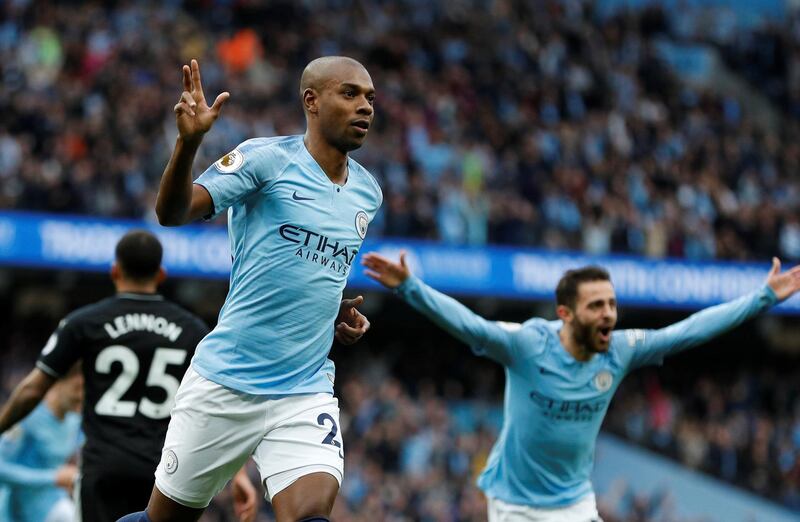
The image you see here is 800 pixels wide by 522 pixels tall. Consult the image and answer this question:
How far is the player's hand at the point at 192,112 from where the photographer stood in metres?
4.80

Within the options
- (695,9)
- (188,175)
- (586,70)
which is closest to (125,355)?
(188,175)

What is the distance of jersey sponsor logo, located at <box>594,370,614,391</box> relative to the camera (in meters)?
7.39

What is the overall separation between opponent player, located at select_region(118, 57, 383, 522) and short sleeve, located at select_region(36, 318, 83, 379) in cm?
139

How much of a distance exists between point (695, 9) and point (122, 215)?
17.6m

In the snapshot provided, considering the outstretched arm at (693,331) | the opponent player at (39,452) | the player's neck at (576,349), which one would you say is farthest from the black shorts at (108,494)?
the outstretched arm at (693,331)

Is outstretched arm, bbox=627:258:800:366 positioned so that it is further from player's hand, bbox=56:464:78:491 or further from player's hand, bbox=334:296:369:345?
player's hand, bbox=56:464:78:491

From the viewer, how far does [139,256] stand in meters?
6.88

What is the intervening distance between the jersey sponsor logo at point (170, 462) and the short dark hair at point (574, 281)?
9.27 ft

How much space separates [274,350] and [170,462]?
0.64m

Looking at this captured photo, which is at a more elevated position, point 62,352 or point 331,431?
point 62,352

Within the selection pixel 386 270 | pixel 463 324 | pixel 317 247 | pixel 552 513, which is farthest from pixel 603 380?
pixel 317 247

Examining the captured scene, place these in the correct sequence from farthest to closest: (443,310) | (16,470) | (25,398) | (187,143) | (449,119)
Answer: (449,119), (16,470), (443,310), (25,398), (187,143)

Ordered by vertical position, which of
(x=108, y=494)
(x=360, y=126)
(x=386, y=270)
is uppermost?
(x=360, y=126)

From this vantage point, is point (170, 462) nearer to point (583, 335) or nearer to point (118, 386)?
point (118, 386)
